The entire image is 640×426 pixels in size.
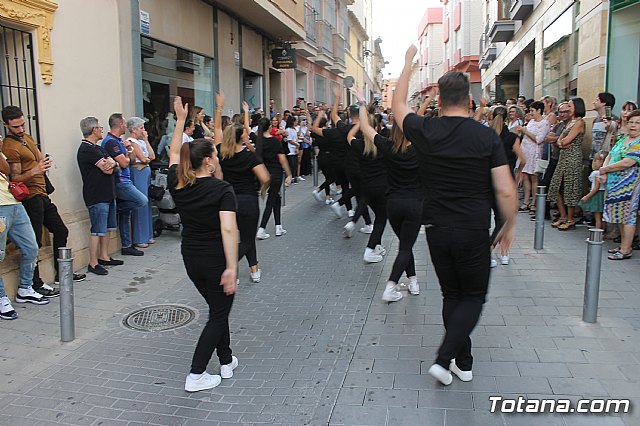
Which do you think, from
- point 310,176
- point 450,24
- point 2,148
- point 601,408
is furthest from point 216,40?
point 450,24

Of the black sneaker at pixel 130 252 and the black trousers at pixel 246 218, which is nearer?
the black trousers at pixel 246 218

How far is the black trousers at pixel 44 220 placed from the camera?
6086 mm

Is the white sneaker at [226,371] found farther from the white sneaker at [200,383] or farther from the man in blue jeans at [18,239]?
the man in blue jeans at [18,239]

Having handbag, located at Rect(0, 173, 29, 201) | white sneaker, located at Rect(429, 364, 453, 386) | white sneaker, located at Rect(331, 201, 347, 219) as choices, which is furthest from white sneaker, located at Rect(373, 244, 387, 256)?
handbag, located at Rect(0, 173, 29, 201)

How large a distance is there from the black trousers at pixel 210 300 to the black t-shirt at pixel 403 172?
2.45m

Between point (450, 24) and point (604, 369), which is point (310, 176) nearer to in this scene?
point (604, 369)

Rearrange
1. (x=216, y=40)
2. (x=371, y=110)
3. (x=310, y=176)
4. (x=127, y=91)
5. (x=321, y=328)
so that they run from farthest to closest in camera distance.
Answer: (x=310, y=176), (x=216, y=40), (x=127, y=91), (x=371, y=110), (x=321, y=328)

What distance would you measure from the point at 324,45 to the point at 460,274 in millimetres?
23742

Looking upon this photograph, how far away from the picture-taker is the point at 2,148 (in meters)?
5.89

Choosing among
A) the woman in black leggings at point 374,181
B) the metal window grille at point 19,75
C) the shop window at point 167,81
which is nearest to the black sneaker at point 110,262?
the metal window grille at point 19,75

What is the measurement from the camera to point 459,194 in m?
3.56

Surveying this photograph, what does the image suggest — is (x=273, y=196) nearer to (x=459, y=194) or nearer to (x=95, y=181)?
(x=95, y=181)

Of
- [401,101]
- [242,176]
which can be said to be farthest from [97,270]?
[401,101]

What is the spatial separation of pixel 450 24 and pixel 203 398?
5113cm
